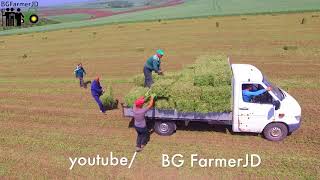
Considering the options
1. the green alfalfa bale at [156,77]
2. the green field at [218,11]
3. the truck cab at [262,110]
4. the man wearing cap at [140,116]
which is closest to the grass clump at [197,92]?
the truck cab at [262,110]

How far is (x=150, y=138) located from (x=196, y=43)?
21832 millimetres

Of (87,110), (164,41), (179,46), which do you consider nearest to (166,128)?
(87,110)

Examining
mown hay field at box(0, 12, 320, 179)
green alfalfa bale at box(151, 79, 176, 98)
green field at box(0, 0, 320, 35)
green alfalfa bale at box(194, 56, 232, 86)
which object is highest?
green field at box(0, 0, 320, 35)

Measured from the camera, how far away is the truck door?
11031 millimetres

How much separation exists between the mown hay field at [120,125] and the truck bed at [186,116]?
2.53 ft

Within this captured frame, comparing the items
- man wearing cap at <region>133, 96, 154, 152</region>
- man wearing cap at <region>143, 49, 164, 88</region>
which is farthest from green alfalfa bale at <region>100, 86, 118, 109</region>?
man wearing cap at <region>133, 96, 154, 152</region>

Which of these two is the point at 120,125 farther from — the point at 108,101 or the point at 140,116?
the point at 140,116

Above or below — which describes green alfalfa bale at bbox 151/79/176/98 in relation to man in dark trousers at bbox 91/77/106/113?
above

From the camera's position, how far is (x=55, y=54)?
3338cm

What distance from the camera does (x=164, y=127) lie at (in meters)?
12.0

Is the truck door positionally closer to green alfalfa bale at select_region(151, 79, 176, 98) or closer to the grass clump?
the grass clump

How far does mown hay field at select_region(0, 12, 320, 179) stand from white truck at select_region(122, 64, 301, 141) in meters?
0.48

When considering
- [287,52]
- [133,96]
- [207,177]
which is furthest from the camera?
[287,52]

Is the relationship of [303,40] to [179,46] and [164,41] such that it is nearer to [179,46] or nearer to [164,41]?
[179,46]
